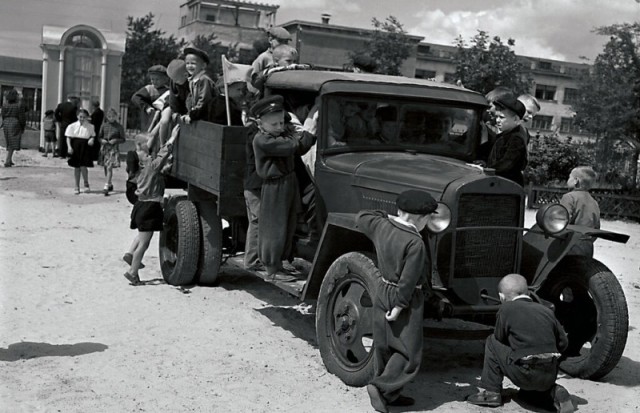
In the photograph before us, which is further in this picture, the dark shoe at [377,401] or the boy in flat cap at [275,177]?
the boy in flat cap at [275,177]

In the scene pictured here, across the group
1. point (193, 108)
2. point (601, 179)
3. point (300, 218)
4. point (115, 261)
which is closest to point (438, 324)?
point (300, 218)

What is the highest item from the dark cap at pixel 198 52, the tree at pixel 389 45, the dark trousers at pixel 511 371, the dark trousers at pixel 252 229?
the tree at pixel 389 45

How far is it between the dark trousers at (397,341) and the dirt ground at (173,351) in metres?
0.28

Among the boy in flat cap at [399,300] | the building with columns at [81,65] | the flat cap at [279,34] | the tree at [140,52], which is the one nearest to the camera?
the boy in flat cap at [399,300]

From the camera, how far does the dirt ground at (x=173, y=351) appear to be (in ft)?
18.1

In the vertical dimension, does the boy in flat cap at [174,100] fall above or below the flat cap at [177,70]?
below

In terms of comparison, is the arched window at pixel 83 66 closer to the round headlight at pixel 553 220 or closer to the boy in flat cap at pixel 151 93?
the boy in flat cap at pixel 151 93

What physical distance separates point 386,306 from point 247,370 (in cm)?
132

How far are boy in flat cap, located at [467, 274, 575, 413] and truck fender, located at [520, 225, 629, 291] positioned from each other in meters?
0.68

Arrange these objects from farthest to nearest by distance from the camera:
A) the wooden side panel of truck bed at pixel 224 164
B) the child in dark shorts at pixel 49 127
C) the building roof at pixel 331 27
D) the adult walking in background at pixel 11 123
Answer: the building roof at pixel 331 27 < the child in dark shorts at pixel 49 127 < the adult walking in background at pixel 11 123 < the wooden side panel of truck bed at pixel 224 164

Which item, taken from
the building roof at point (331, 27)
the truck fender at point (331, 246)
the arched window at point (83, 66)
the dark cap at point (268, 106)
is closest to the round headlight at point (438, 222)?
the truck fender at point (331, 246)

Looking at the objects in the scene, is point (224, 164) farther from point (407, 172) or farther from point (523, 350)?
point (523, 350)

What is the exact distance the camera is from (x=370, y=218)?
18.9 ft

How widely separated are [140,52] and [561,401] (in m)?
40.7
